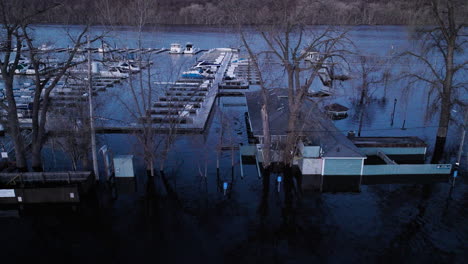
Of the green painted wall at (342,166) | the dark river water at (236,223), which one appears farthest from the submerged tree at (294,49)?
the dark river water at (236,223)

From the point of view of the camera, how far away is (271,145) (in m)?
18.2

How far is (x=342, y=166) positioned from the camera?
16516 millimetres

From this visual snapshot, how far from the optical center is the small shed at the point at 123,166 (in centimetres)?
1587

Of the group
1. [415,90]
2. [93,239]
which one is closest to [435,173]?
[93,239]

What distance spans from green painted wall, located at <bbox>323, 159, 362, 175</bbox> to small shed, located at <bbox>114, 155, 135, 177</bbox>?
8996 millimetres

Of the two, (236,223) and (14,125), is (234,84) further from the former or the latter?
(236,223)

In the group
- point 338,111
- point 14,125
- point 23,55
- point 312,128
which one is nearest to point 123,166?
point 14,125

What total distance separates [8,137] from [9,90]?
311 inches

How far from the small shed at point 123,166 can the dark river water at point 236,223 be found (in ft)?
1.53

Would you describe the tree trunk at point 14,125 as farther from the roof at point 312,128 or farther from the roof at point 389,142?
the roof at point 389,142

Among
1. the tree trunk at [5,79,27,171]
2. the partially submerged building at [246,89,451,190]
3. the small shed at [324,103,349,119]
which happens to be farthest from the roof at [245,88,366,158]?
the tree trunk at [5,79,27,171]

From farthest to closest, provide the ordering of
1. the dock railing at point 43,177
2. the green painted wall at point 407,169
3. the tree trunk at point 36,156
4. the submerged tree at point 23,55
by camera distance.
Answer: the green painted wall at point 407,169
the tree trunk at point 36,156
the dock railing at point 43,177
the submerged tree at point 23,55

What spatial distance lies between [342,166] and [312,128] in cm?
288

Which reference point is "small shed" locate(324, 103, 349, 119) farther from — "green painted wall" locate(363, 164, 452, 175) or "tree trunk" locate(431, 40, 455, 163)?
"green painted wall" locate(363, 164, 452, 175)
